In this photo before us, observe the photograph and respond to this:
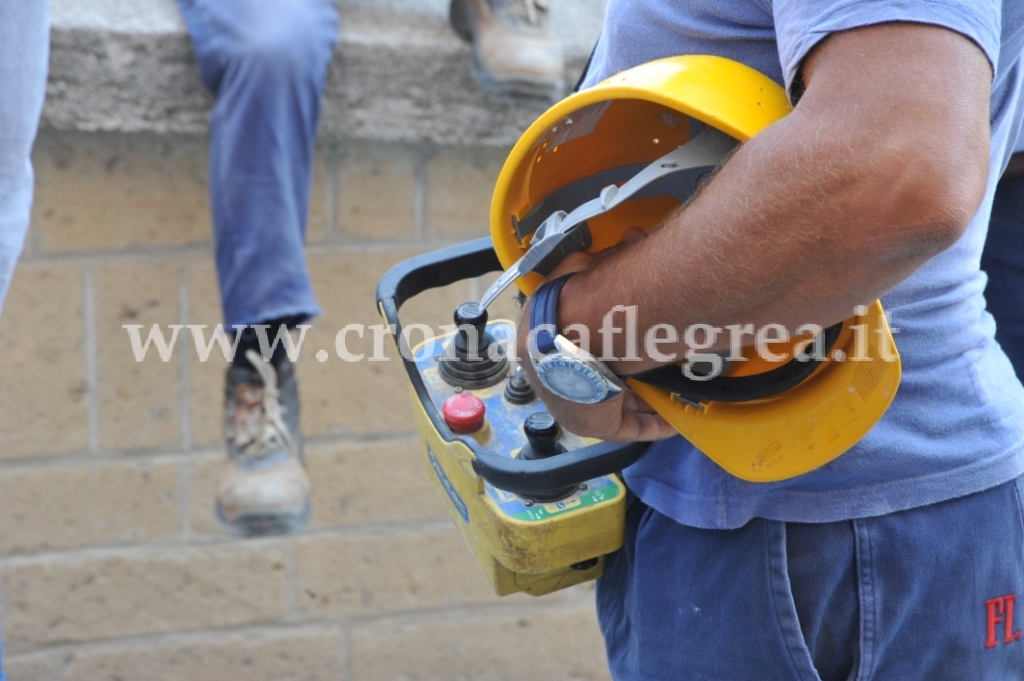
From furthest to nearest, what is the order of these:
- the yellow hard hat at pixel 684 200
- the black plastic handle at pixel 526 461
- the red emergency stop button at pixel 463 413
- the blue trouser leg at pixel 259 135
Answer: the blue trouser leg at pixel 259 135
the red emergency stop button at pixel 463 413
the black plastic handle at pixel 526 461
the yellow hard hat at pixel 684 200

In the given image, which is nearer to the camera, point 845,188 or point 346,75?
point 845,188

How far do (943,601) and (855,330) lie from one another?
301 millimetres

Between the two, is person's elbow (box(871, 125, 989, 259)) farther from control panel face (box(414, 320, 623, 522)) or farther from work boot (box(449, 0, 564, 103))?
work boot (box(449, 0, 564, 103))

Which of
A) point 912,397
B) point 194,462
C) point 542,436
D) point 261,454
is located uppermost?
point 912,397

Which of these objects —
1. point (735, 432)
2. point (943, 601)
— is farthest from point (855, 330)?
point (943, 601)

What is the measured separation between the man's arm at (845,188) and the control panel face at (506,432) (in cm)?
32

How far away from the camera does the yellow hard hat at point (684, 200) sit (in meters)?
0.70

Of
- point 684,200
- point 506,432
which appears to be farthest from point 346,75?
point 684,200

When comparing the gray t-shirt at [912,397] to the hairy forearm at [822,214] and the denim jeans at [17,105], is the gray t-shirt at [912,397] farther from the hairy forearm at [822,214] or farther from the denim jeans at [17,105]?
A: the denim jeans at [17,105]

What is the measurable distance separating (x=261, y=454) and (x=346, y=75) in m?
0.70

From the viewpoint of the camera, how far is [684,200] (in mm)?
828

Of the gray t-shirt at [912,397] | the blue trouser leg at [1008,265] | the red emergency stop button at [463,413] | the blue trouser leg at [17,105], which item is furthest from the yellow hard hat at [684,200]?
the blue trouser leg at [1008,265]

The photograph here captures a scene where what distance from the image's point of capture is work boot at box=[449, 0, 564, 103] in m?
1.74

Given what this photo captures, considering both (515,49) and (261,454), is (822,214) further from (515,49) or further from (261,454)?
(261,454)
